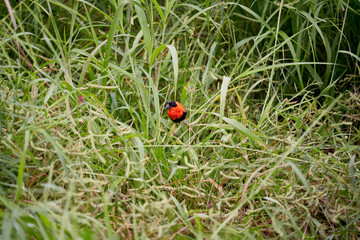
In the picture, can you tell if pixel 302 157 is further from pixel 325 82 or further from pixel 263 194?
pixel 325 82

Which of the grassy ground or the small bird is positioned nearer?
the grassy ground

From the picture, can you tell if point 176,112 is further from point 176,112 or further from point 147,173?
point 147,173

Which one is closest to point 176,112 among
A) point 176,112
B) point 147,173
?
point 176,112

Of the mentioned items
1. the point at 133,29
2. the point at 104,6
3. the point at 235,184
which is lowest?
the point at 235,184

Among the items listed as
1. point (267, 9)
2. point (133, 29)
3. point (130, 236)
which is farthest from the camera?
point (133, 29)

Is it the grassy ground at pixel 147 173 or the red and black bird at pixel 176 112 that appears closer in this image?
the grassy ground at pixel 147 173

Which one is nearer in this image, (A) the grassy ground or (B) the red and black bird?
(A) the grassy ground

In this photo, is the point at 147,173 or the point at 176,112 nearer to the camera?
the point at 147,173

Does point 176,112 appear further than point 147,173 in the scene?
Yes

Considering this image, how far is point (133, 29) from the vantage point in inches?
125

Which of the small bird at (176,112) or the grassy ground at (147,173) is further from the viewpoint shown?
the small bird at (176,112)

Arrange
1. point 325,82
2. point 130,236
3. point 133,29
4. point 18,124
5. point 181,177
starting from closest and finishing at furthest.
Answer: point 130,236
point 18,124
point 181,177
point 325,82
point 133,29

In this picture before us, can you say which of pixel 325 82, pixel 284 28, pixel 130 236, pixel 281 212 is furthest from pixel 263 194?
pixel 284 28

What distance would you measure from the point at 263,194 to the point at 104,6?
1.88 m
